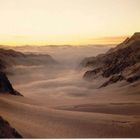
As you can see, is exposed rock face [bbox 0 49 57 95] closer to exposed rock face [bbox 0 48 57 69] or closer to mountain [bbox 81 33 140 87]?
exposed rock face [bbox 0 48 57 69]

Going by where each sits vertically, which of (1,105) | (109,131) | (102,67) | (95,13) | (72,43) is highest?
(95,13)

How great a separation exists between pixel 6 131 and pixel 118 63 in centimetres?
125

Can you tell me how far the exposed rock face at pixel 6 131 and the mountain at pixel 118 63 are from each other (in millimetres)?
891

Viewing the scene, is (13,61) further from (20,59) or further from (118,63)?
(118,63)

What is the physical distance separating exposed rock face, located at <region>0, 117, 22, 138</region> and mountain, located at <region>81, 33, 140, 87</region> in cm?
89

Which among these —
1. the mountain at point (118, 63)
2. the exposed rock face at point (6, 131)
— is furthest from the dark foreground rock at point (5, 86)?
the mountain at point (118, 63)

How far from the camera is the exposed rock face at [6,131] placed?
296 cm

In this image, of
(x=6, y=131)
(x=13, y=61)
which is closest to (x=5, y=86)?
(x=13, y=61)

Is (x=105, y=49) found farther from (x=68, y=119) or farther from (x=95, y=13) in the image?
(x=68, y=119)

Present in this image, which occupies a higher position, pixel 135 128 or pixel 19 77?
pixel 19 77

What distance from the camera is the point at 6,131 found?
3002mm

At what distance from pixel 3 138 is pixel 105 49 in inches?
50.3

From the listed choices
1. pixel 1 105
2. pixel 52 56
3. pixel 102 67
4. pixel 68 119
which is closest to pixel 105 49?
pixel 102 67

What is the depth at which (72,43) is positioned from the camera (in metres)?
3.66
